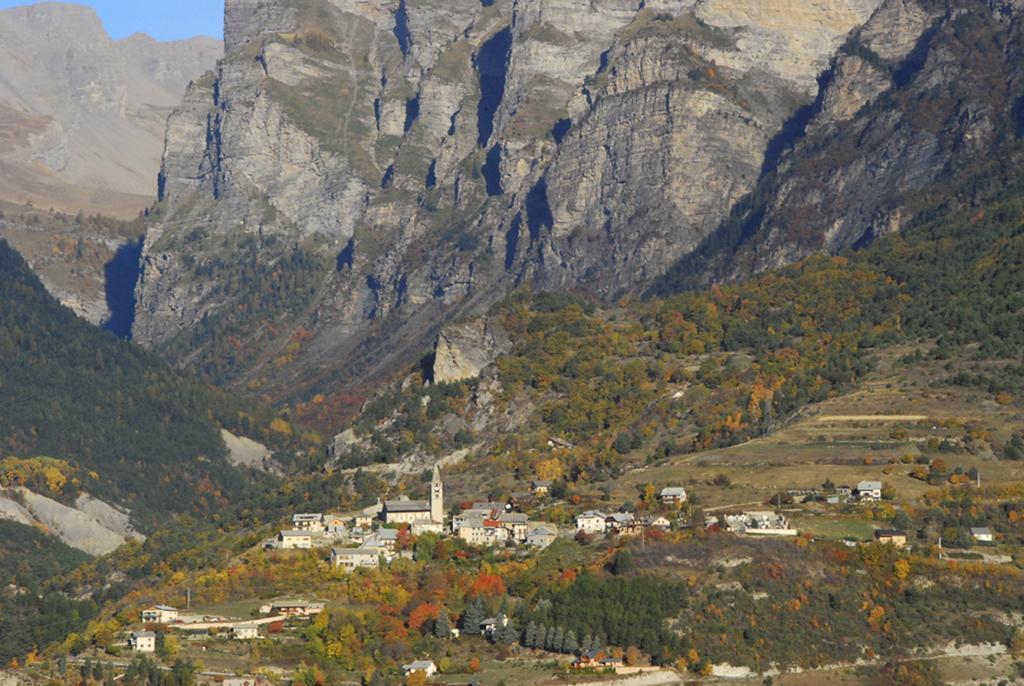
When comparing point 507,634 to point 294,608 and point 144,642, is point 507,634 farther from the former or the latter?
point 144,642

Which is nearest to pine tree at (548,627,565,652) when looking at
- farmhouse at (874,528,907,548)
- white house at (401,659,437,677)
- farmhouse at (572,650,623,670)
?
farmhouse at (572,650,623,670)

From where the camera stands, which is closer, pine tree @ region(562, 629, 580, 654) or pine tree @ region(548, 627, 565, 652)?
pine tree @ region(562, 629, 580, 654)

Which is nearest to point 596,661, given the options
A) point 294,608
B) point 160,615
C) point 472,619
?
point 472,619

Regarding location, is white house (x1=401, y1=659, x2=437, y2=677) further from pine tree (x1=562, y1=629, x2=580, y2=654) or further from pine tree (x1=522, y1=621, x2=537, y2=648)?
pine tree (x1=562, y1=629, x2=580, y2=654)

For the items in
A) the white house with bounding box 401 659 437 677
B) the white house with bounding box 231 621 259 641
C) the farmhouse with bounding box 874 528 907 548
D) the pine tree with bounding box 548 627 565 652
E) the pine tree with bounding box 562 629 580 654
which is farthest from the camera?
the farmhouse with bounding box 874 528 907 548

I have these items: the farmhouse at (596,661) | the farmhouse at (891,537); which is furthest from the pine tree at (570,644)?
the farmhouse at (891,537)

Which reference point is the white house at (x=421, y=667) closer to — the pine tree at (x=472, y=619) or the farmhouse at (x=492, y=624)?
the farmhouse at (x=492, y=624)

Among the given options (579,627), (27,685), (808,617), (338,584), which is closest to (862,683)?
(808,617)

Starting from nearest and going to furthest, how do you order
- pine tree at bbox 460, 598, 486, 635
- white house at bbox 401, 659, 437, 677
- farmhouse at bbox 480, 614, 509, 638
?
white house at bbox 401, 659, 437, 677
farmhouse at bbox 480, 614, 509, 638
pine tree at bbox 460, 598, 486, 635

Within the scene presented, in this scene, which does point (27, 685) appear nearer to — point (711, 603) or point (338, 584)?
point (338, 584)
